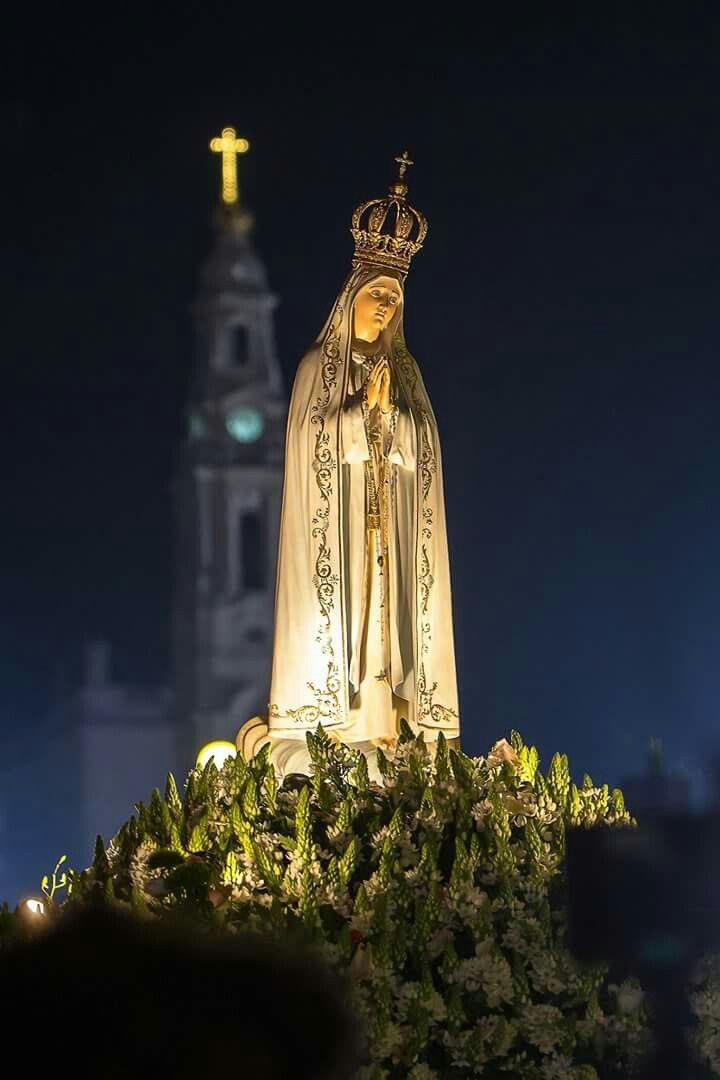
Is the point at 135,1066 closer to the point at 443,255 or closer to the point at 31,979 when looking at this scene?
the point at 31,979

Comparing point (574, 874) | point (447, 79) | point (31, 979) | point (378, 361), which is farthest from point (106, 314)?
point (31, 979)

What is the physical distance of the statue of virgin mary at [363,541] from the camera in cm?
447

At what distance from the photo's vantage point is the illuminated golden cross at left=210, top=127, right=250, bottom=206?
6.70 metres

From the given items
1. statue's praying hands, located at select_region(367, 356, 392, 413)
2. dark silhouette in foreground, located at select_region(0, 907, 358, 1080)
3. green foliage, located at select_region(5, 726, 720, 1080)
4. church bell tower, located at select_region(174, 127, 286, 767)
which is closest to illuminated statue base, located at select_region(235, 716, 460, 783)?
statue's praying hands, located at select_region(367, 356, 392, 413)

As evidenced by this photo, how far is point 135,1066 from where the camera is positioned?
692 millimetres

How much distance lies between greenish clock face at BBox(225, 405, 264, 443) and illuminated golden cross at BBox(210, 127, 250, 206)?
0.91 m

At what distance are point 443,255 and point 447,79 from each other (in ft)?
2.53

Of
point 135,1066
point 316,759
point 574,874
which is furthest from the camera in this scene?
point 316,759

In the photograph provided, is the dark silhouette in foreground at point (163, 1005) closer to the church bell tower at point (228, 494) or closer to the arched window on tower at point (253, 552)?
the church bell tower at point (228, 494)

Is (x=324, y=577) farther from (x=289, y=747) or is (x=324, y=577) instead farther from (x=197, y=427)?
(x=197, y=427)

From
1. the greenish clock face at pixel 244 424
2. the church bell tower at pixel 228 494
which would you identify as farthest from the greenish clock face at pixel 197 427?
the greenish clock face at pixel 244 424

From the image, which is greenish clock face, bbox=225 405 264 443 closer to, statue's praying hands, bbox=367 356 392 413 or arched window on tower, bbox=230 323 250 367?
arched window on tower, bbox=230 323 250 367

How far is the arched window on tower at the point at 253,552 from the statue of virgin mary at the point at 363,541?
259 cm

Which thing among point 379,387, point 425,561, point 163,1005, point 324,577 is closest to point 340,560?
point 324,577
